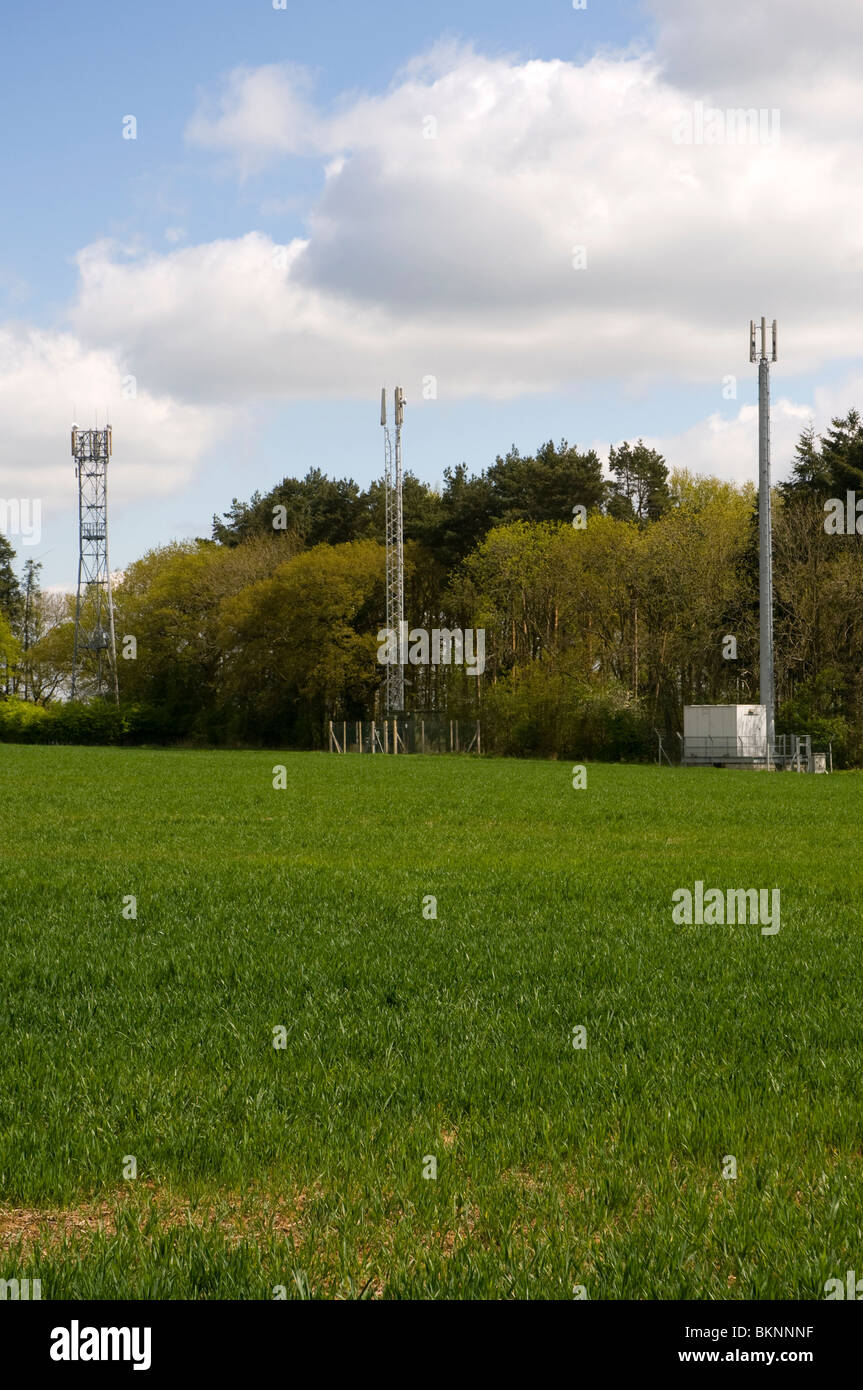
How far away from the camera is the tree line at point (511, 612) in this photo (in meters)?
57.8

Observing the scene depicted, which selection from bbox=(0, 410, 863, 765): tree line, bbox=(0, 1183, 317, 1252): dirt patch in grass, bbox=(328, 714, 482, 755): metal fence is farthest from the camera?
bbox=(328, 714, 482, 755): metal fence

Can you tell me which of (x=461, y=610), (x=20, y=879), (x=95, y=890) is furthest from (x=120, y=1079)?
(x=461, y=610)

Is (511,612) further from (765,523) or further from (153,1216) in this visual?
(153,1216)

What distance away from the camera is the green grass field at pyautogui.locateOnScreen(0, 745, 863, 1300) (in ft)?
15.1

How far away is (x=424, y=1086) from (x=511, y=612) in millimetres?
64011

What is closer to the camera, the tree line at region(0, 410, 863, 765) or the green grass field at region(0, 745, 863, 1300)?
the green grass field at region(0, 745, 863, 1300)

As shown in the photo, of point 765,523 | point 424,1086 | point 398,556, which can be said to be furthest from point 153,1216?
point 398,556

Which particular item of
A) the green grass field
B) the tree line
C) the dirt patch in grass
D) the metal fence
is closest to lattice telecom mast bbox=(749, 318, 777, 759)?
the tree line

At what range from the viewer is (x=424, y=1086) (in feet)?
21.8

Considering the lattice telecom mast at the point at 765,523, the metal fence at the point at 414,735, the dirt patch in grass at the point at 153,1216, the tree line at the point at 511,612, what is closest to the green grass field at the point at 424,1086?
the dirt patch in grass at the point at 153,1216

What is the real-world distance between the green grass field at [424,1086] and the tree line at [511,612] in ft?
141

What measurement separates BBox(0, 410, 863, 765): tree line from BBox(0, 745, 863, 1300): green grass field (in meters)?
43.1

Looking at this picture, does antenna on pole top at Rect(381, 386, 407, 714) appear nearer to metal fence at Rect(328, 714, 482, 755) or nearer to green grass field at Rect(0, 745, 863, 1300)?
metal fence at Rect(328, 714, 482, 755)

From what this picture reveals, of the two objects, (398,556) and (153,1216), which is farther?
(398,556)
